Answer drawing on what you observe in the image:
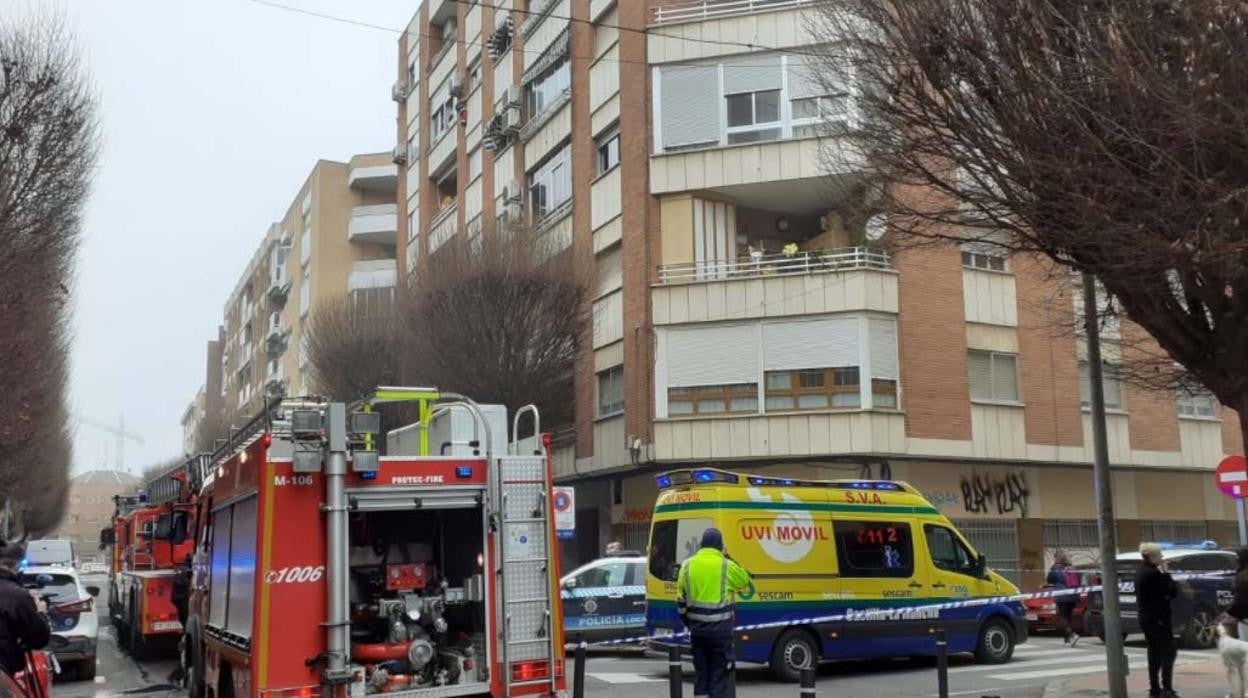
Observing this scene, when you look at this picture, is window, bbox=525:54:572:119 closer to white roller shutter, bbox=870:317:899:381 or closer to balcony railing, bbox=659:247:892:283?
balcony railing, bbox=659:247:892:283

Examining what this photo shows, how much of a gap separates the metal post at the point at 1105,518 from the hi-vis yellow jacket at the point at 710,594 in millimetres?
3680

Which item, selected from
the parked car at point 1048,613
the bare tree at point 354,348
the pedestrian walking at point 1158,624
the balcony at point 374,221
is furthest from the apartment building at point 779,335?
the balcony at point 374,221

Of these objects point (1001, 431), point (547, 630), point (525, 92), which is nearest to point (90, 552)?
point (525, 92)

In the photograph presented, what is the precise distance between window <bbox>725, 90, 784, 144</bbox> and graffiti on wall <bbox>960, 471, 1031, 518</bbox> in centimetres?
899

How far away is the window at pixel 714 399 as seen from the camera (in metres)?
25.5

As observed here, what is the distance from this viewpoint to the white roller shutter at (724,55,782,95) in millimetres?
26094

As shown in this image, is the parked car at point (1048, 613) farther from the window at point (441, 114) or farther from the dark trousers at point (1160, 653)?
the window at point (441, 114)

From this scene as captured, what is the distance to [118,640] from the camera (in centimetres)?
2386

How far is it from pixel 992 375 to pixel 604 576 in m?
12.7

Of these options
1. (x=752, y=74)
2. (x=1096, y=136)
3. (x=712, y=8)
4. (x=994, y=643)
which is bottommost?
(x=994, y=643)

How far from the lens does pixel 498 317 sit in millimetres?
25500

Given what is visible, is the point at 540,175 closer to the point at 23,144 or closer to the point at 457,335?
the point at 457,335

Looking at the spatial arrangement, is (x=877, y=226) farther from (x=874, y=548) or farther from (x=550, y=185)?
(x=550, y=185)

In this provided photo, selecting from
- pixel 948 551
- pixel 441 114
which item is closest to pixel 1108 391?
pixel 948 551
